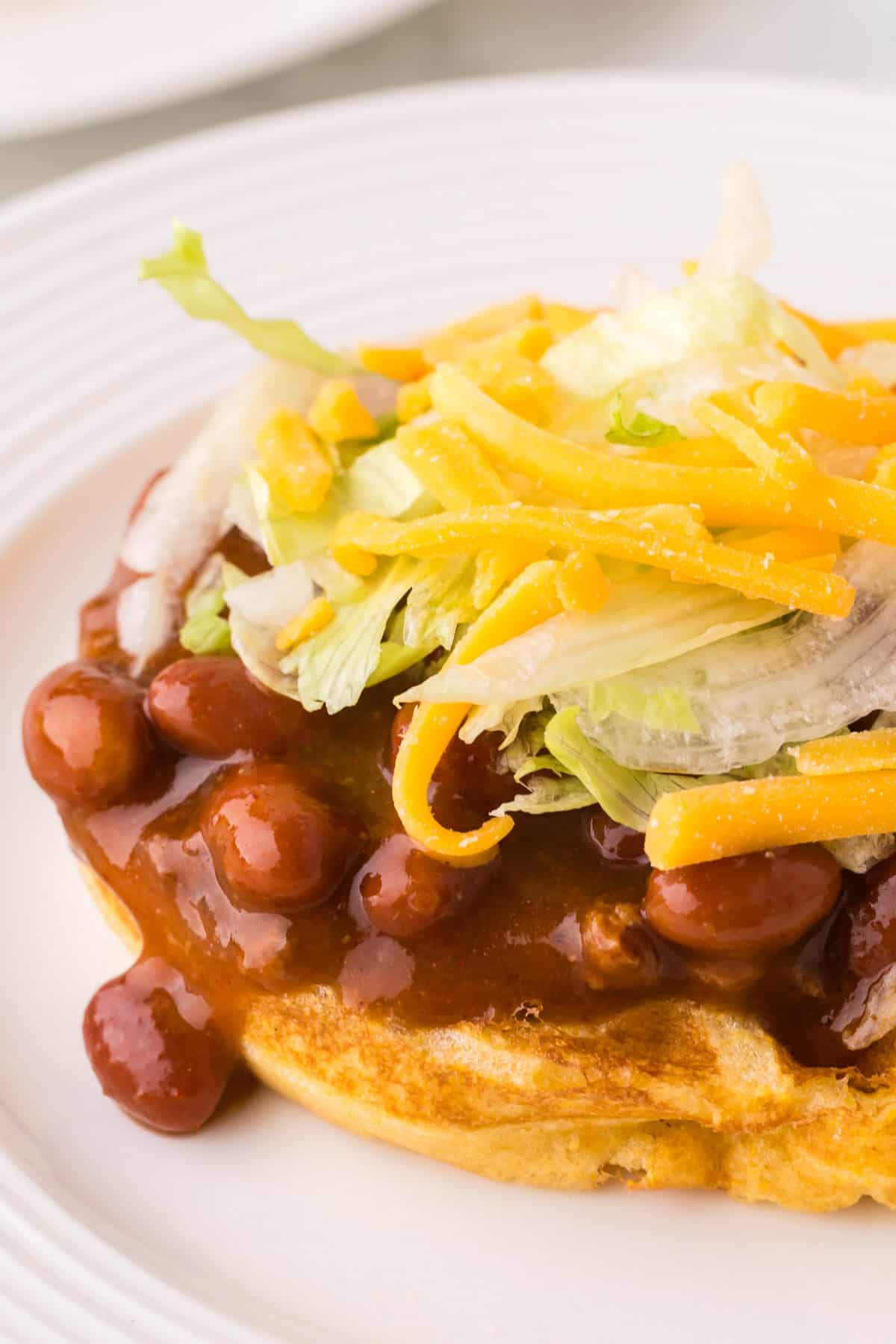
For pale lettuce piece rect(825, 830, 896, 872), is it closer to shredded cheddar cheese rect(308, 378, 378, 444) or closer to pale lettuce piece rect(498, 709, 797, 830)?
pale lettuce piece rect(498, 709, 797, 830)

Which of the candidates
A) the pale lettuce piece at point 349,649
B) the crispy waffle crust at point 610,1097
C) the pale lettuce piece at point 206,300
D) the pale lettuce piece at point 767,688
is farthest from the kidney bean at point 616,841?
the pale lettuce piece at point 206,300

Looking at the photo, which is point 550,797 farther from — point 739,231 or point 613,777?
point 739,231

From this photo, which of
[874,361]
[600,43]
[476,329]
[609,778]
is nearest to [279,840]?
[609,778]

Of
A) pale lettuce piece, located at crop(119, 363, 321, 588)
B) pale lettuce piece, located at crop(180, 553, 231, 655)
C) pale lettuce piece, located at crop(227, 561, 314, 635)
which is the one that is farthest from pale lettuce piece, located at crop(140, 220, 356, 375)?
pale lettuce piece, located at crop(227, 561, 314, 635)

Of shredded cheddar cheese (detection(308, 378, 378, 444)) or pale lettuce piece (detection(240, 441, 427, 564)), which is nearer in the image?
pale lettuce piece (detection(240, 441, 427, 564))

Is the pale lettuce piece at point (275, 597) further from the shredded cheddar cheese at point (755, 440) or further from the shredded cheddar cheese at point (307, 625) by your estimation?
the shredded cheddar cheese at point (755, 440)

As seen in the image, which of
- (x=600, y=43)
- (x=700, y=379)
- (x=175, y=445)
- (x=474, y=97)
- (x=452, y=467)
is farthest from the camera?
(x=600, y=43)
